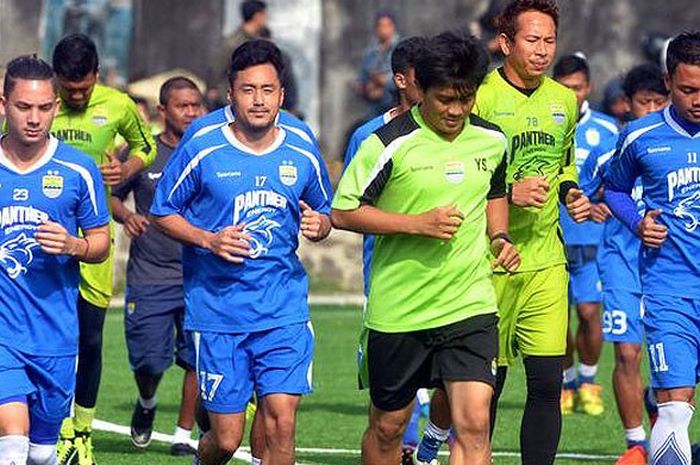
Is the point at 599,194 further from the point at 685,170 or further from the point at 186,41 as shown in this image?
the point at 186,41

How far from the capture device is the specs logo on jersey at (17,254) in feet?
33.7

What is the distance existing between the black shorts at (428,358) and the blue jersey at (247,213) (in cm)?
75

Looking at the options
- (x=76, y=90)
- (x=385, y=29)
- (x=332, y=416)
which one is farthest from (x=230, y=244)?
(x=385, y=29)

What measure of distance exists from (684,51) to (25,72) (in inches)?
130

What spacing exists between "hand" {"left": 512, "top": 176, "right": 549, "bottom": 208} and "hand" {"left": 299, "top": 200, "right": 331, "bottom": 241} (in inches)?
38.9

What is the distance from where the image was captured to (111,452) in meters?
13.6

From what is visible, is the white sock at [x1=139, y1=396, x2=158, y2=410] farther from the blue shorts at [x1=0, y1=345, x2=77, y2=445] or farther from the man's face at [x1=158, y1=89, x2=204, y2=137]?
the blue shorts at [x1=0, y1=345, x2=77, y2=445]

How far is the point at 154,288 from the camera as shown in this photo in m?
14.2

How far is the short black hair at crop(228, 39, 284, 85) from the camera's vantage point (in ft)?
35.3

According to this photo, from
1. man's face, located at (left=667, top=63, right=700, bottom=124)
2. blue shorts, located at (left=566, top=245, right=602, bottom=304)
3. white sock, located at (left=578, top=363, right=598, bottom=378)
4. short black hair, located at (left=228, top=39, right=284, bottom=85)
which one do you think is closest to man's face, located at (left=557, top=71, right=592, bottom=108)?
blue shorts, located at (left=566, top=245, right=602, bottom=304)

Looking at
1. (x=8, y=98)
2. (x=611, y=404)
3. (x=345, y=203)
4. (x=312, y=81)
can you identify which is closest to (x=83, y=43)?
(x=8, y=98)

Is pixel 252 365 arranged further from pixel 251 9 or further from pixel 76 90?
pixel 251 9

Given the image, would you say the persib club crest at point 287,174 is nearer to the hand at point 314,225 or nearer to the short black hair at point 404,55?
the hand at point 314,225

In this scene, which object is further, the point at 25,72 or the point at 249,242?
the point at 249,242
